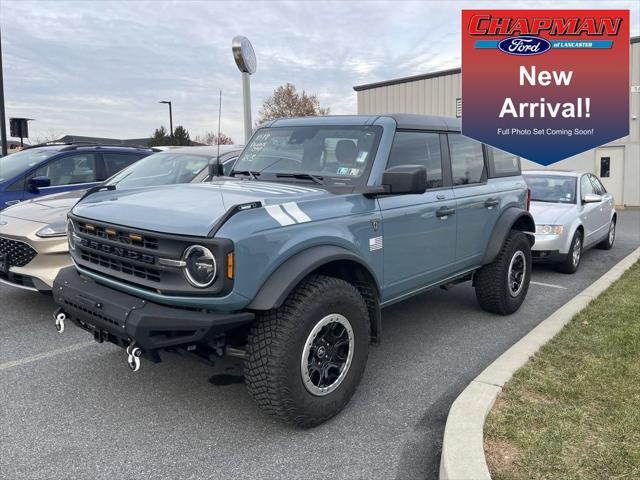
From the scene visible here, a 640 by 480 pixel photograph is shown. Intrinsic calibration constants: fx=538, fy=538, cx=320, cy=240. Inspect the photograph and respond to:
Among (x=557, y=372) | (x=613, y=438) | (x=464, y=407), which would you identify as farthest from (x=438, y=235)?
(x=613, y=438)

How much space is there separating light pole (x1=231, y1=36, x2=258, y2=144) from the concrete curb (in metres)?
4.82

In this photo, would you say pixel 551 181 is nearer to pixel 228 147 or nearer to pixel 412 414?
pixel 228 147

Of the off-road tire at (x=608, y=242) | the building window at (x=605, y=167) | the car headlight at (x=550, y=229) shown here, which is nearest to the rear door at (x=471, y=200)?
the car headlight at (x=550, y=229)

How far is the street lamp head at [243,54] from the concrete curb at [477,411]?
530 centimetres

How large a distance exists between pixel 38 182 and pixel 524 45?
5987 mm

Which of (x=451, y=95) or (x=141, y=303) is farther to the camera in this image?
(x=451, y=95)

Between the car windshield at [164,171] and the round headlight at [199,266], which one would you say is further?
Result: the car windshield at [164,171]

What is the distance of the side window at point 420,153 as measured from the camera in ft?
13.9

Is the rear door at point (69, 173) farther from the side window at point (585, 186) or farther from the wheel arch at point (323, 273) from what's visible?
the side window at point (585, 186)

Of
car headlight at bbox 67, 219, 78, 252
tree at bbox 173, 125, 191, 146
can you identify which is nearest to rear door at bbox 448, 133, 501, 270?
car headlight at bbox 67, 219, 78, 252

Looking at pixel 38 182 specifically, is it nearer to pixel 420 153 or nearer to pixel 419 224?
pixel 420 153

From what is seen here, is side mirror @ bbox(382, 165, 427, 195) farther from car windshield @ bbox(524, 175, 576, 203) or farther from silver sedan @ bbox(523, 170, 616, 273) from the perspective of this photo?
car windshield @ bbox(524, 175, 576, 203)

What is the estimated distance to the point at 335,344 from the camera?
340cm

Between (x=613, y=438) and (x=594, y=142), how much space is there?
3.30 m
